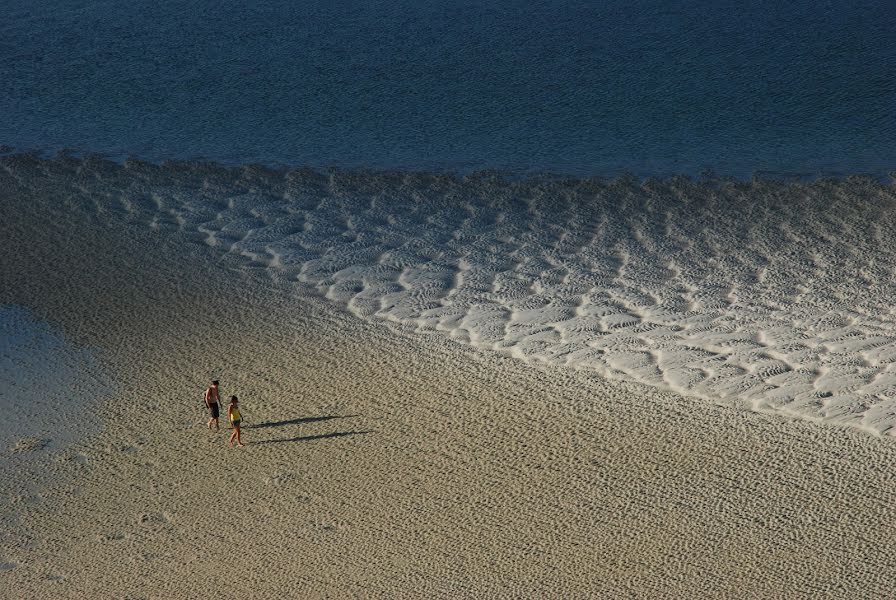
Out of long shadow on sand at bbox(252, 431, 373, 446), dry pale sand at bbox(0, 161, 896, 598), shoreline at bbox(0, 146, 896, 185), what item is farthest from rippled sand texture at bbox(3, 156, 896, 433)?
long shadow on sand at bbox(252, 431, 373, 446)

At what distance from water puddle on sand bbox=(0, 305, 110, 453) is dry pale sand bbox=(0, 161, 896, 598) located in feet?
0.58

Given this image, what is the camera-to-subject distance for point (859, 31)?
953 inches

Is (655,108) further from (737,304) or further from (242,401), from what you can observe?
(242,401)

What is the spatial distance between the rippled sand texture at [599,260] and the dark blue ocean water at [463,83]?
3.88 ft

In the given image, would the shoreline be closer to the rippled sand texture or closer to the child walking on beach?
the rippled sand texture

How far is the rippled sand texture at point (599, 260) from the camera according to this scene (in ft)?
40.1

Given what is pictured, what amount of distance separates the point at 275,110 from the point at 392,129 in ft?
9.18

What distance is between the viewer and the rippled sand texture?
1221 cm

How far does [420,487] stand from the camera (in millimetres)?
10195

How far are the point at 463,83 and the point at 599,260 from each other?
862 centimetres

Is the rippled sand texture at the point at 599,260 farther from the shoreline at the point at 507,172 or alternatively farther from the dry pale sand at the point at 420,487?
the dry pale sand at the point at 420,487

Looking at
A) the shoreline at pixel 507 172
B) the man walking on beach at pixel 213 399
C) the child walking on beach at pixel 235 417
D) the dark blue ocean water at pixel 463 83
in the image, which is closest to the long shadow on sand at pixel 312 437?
the child walking on beach at pixel 235 417

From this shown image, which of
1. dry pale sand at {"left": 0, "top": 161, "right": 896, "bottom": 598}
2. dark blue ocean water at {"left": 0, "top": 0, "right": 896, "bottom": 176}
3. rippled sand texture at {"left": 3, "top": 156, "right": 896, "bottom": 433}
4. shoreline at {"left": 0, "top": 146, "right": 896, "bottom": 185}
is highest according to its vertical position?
dark blue ocean water at {"left": 0, "top": 0, "right": 896, "bottom": 176}

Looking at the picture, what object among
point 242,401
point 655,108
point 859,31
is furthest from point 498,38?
point 242,401
